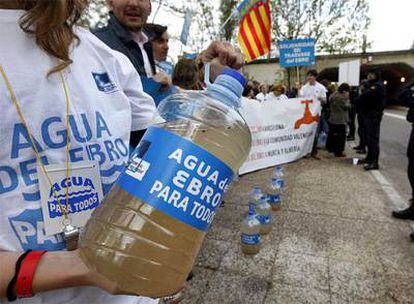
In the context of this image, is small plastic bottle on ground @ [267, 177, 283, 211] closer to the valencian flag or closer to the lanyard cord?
the valencian flag

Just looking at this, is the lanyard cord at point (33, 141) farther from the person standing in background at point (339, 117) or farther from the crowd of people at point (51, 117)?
the person standing in background at point (339, 117)

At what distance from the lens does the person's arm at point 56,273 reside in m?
0.58

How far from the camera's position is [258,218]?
3541mm

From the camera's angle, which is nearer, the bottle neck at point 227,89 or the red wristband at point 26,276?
the red wristband at point 26,276

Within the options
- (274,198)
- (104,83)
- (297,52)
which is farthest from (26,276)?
(297,52)

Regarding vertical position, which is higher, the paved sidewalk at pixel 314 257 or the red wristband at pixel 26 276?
the red wristband at pixel 26 276

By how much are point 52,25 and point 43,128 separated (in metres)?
0.23

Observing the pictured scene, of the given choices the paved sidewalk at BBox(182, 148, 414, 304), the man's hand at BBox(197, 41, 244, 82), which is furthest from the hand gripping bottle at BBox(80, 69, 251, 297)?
the paved sidewalk at BBox(182, 148, 414, 304)

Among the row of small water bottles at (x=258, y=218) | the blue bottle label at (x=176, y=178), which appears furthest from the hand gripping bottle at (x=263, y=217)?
the blue bottle label at (x=176, y=178)

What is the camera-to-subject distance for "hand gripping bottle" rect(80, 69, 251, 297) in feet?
2.20

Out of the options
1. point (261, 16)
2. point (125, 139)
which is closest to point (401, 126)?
point (261, 16)

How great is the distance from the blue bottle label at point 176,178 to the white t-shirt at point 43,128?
0.11 meters

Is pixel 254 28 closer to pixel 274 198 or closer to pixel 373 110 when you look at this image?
pixel 274 198

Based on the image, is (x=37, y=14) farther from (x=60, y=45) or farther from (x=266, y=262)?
(x=266, y=262)
